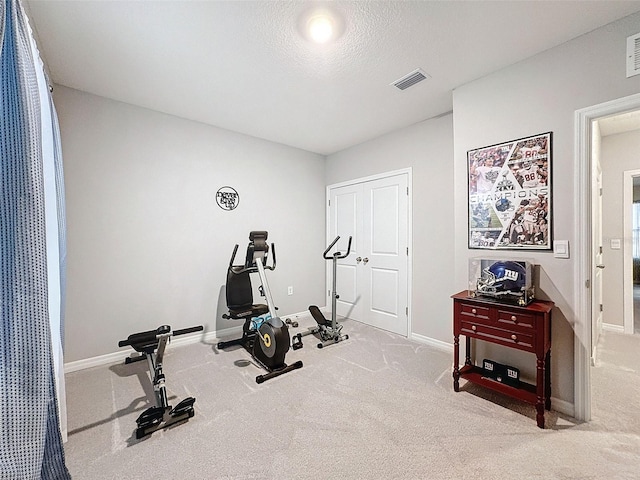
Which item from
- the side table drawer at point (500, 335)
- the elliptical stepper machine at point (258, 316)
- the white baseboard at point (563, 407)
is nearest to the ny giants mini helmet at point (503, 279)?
the side table drawer at point (500, 335)

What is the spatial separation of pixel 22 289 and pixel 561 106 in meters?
3.16

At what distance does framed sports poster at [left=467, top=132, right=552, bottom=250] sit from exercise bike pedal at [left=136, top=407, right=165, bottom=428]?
276 cm

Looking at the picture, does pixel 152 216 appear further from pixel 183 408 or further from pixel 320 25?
pixel 320 25

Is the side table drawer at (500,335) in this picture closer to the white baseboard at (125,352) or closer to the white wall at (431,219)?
the white wall at (431,219)

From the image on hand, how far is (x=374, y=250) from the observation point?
3936 mm

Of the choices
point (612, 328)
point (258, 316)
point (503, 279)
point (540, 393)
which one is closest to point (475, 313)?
point (503, 279)

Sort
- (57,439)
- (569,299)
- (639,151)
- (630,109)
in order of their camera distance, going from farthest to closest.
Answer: (639,151), (569,299), (630,109), (57,439)

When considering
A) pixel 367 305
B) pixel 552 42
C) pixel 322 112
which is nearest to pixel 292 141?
pixel 322 112

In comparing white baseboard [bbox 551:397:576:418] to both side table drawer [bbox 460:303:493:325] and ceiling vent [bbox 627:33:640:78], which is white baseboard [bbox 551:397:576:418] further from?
ceiling vent [bbox 627:33:640:78]

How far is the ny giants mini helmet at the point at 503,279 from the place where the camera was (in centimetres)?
205

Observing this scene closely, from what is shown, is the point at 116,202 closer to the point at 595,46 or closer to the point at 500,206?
the point at 500,206

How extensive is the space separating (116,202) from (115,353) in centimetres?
157

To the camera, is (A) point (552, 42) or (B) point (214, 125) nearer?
(A) point (552, 42)

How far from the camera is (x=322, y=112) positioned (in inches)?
121
